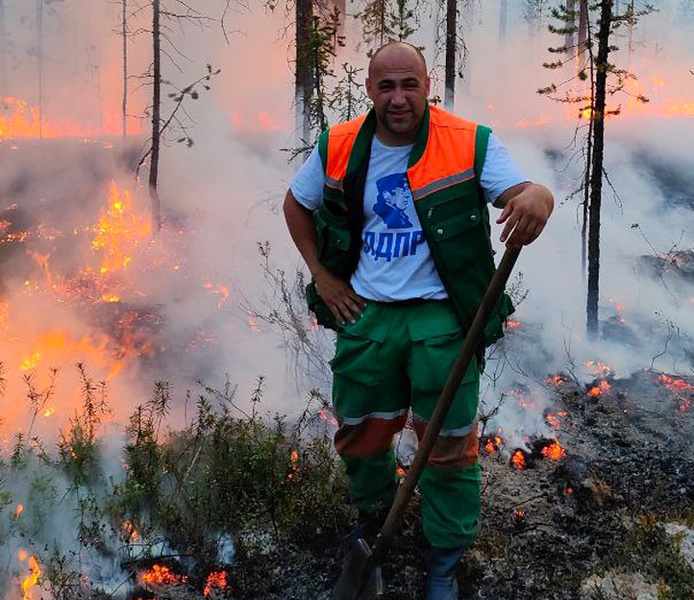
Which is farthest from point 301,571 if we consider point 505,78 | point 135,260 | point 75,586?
point 505,78

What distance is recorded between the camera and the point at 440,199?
7.63 ft

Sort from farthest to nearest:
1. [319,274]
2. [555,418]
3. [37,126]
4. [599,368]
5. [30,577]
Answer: [37,126] < [599,368] < [555,418] < [30,577] < [319,274]

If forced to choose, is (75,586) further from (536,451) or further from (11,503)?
(536,451)

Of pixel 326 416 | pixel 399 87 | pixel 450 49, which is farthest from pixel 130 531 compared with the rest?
pixel 450 49

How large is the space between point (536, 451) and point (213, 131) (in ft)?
38.4

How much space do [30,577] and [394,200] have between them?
254 cm

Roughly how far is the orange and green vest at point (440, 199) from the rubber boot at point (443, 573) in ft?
3.20

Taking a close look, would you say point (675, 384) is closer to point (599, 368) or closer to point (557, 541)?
point (599, 368)

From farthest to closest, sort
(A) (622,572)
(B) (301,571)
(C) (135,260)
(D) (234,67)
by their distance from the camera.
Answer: (D) (234,67)
(C) (135,260)
(B) (301,571)
(A) (622,572)

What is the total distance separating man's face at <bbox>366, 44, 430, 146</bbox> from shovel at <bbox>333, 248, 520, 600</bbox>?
28.3 inches

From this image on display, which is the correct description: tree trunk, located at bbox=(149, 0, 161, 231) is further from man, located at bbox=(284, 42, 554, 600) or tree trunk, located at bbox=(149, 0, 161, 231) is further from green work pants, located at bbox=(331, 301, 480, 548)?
green work pants, located at bbox=(331, 301, 480, 548)

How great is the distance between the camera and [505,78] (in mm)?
24953

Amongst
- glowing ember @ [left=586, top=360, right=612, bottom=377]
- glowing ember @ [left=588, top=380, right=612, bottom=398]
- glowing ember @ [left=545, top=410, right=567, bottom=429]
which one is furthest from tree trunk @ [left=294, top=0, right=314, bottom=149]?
glowing ember @ [left=545, top=410, right=567, bottom=429]

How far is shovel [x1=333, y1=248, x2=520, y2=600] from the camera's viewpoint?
2078 mm
